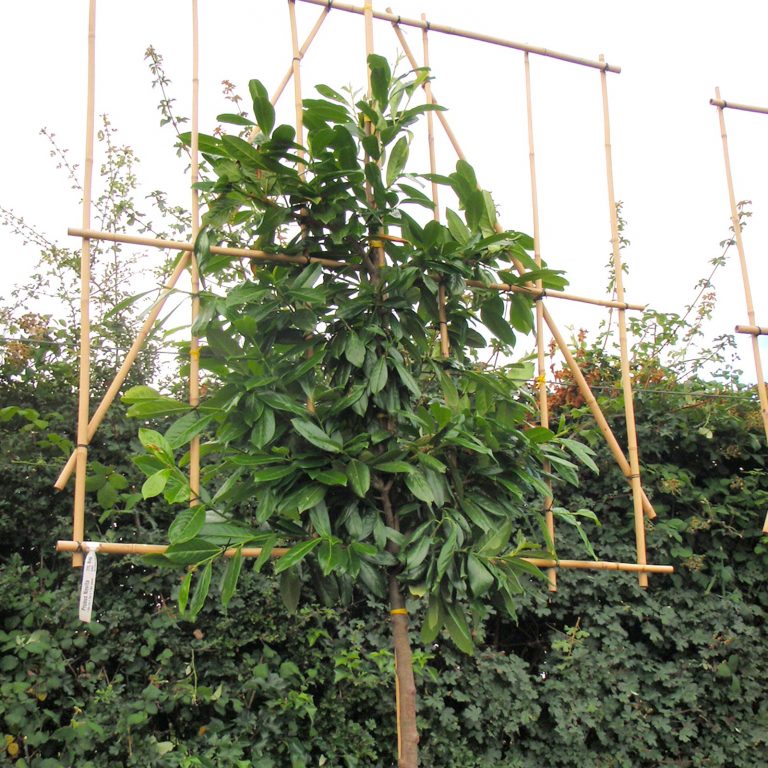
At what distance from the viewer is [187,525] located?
1.94 meters

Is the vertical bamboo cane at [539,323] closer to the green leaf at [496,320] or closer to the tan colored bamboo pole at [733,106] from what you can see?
the green leaf at [496,320]

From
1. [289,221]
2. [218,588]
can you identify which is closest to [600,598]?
[218,588]

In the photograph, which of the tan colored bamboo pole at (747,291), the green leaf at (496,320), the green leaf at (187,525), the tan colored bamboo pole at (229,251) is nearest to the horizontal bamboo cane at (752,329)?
the tan colored bamboo pole at (747,291)

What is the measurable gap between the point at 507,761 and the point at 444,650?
45 centimetres

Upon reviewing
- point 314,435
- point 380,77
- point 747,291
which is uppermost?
point 380,77

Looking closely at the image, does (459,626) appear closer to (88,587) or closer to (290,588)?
(290,588)

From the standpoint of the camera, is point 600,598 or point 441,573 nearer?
point 441,573

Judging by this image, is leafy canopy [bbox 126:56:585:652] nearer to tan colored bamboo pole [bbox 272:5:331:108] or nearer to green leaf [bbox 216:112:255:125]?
green leaf [bbox 216:112:255:125]

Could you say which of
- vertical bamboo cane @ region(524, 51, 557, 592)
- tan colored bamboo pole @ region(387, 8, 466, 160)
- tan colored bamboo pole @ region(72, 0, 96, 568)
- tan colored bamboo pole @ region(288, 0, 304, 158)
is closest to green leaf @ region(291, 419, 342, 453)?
tan colored bamboo pole @ region(72, 0, 96, 568)

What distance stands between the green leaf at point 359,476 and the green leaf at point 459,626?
339 millimetres

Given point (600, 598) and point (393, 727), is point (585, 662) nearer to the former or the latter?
point (600, 598)

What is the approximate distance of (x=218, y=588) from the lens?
10.9 feet

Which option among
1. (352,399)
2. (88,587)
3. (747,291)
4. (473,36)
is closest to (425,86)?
(473,36)

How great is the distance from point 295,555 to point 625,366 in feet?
4.53
